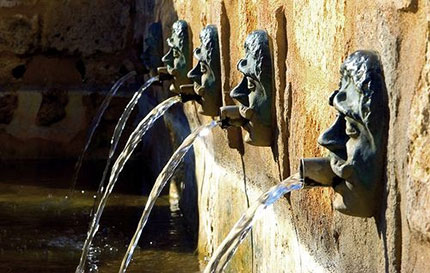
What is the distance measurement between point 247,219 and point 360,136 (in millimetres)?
661

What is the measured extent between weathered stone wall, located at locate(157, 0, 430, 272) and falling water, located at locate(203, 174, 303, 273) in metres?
0.08

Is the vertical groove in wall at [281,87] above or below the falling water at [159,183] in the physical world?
above

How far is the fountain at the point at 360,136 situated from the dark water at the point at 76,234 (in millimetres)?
1793

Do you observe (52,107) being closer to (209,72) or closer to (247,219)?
(209,72)

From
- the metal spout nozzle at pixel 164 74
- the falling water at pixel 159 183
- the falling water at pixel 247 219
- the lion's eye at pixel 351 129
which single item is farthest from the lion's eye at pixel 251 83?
the metal spout nozzle at pixel 164 74

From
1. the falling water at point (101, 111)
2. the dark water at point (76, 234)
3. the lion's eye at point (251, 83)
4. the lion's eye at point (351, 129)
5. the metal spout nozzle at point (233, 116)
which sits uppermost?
the lion's eye at point (351, 129)

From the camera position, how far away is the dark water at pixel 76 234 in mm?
3777

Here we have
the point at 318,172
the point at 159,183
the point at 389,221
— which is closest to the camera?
the point at 389,221

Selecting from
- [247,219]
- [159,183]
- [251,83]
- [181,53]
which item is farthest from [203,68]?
[247,219]

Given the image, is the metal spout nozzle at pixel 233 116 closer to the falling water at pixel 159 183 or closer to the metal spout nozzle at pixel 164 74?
the falling water at pixel 159 183

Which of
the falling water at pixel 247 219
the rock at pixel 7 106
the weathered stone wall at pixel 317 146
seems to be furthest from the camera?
the rock at pixel 7 106

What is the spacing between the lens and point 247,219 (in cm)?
243

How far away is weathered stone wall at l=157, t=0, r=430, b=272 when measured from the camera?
1635 millimetres

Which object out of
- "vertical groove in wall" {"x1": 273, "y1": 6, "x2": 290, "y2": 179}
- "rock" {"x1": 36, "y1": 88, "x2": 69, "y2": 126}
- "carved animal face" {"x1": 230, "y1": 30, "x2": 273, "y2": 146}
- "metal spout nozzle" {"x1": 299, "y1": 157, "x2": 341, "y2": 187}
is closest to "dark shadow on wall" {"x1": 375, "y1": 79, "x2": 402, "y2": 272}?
"metal spout nozzle" {"x1": 299, "y1": 157, "x2": 341, "y2": 187}
